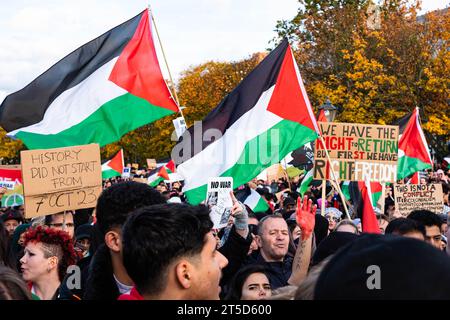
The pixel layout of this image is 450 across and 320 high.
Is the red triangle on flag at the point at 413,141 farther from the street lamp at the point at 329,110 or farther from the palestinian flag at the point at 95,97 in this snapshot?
the palestinian flag at the point at 95,97

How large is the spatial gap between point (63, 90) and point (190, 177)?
1.95 metres

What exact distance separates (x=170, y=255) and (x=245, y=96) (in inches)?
253

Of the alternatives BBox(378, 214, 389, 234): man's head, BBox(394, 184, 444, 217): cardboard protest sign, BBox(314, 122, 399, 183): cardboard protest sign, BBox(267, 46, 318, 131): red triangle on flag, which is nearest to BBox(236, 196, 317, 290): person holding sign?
BBox(267, 46, 318, 131): red triangle on flag

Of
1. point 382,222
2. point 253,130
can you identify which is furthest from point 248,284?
point 382,222

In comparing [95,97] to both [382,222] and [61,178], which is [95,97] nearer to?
[61,178]

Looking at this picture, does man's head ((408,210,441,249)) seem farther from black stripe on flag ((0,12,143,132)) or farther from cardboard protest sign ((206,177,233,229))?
black stripe on flag ((0,12,143,132))

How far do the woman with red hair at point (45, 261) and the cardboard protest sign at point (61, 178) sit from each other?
2360 millimetres

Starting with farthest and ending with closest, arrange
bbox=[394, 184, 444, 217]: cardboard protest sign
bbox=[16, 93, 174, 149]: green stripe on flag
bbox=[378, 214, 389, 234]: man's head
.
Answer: bbox=[394, 184, 444, 217]: cardboard protest sign < bbox=[378, 214, 389, 234]: man's head < bbox=[16, 93, 174, 149]: green stripe on flag

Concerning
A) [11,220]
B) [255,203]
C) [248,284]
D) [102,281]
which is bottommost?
[248,284]

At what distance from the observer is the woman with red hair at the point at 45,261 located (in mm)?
4965

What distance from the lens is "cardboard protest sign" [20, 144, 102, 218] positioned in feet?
24.7

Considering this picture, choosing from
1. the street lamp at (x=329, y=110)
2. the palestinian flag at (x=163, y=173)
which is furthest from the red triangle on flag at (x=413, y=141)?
the palestinian flag at (x=163, y=173)

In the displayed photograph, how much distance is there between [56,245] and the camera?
5074mm

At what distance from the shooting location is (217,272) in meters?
2.70
